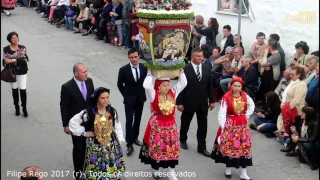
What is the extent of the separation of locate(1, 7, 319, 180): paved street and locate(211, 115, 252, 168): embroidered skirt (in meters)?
0.42

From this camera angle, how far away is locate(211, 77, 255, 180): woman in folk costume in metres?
7.00

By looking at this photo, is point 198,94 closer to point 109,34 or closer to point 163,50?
point 163,50

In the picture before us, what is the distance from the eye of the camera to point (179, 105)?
788 centimetres

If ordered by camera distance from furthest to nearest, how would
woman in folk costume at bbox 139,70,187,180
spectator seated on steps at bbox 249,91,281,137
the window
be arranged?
the window → spectator seated on steps at bbox 249,91,281,137 → woman in folk costume at bbox 139,70,187,180

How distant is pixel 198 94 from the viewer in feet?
25.8

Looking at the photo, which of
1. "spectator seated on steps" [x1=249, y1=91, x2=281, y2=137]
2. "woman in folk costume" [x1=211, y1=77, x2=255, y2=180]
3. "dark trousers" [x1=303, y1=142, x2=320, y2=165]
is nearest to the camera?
"woman in folk costume" [x1=211, y1=77, x2=255, y2=180]

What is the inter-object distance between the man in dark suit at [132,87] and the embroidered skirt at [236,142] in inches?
60.5

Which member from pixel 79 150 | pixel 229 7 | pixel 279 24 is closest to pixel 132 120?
pixel 79 150

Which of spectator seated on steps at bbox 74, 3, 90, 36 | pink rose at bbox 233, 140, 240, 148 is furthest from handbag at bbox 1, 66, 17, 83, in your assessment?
spectator seated on steps at bbox 74, 3, 90, 36

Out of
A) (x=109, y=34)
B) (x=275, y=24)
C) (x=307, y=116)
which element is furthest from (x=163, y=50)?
(x=109, y=34)

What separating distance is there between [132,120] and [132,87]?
0.56 meters

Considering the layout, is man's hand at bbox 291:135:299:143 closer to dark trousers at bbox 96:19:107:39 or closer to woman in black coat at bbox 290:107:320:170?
woman in black coat at bbox 290:107:320:170

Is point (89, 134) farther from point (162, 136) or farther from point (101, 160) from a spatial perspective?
point (162, 136)

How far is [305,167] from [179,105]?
7.14ft
